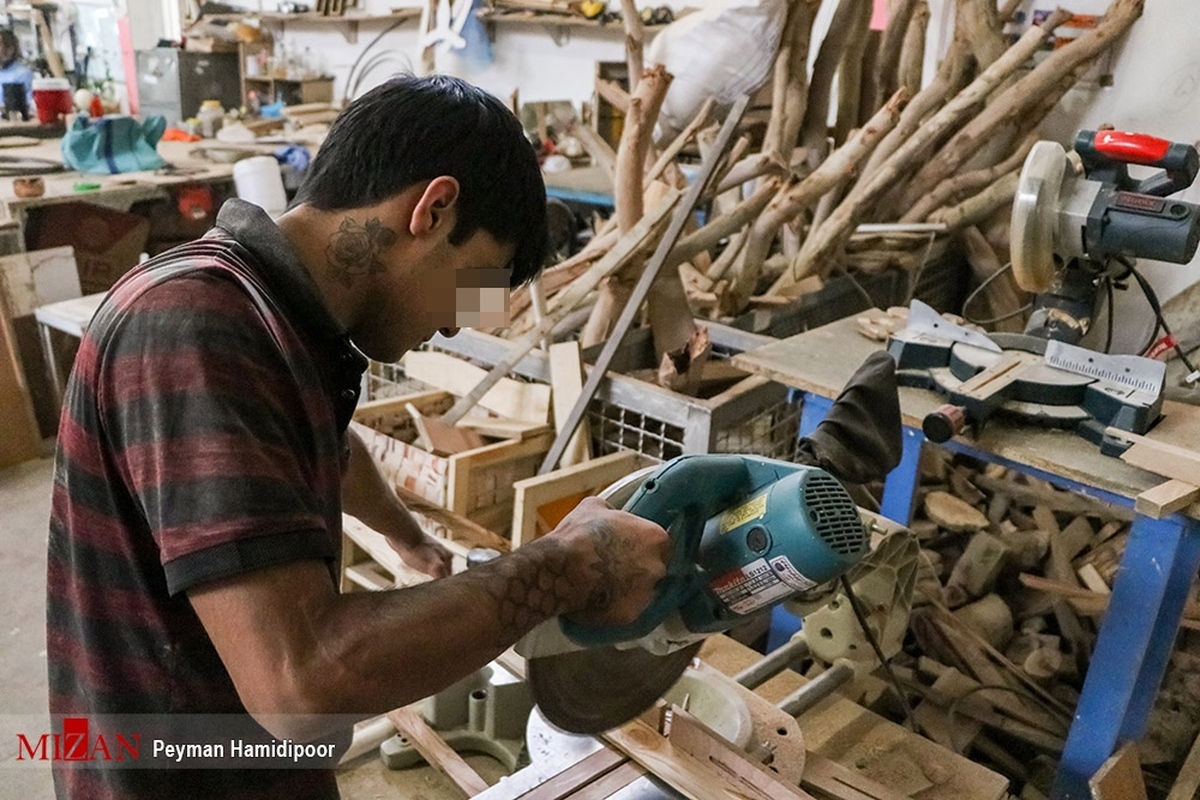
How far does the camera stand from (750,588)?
106 cm

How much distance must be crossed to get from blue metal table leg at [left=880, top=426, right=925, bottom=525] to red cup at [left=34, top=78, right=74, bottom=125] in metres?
4.21

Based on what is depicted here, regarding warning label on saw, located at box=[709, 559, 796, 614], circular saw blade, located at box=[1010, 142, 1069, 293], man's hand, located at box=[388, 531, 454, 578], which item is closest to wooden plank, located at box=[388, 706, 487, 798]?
man's hand, located at box=[388, 531, 454, 578]

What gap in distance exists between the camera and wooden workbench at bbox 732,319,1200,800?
53.3 inches

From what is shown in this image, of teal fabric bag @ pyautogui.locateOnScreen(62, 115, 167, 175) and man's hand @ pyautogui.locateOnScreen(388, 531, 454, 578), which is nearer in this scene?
man's hand @ pyautogui.locateOnScreen(388, 531, 454, 578)

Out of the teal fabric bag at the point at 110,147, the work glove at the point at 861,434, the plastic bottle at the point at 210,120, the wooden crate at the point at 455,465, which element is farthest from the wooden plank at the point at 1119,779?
the plastic bottle at the point at 210,120

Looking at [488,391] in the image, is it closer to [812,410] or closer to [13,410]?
[812,410]

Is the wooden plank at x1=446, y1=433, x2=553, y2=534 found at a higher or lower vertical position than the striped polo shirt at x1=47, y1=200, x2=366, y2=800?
lower

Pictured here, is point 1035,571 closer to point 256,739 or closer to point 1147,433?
point 1147,433

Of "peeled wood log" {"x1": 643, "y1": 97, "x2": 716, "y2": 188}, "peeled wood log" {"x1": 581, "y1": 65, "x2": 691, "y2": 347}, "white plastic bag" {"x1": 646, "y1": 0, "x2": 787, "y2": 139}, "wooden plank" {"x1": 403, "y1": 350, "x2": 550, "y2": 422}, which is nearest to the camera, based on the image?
"peeled wood log" {"x1": 581, "y1": 65, "x2": 691, "y2": 347}

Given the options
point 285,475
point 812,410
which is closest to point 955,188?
point 812,410

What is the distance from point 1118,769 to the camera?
4.80 ft

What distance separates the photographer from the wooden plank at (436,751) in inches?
61.7

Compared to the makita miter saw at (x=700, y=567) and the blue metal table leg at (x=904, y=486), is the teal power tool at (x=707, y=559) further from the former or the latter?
the blue metal table leg at (x=904, y=486)

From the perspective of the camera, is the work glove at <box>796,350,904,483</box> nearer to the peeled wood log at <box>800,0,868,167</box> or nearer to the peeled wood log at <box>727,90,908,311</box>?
the peeled wood log at <box>727,90,908,311</box>
